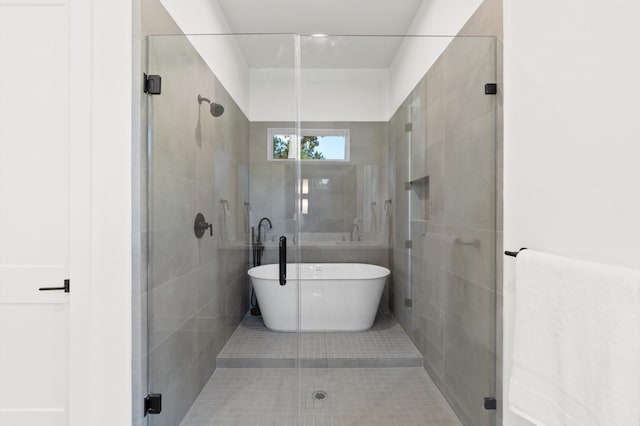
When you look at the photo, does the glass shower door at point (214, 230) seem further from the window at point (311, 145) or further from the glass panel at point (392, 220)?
the glass panel at point (392, 220)

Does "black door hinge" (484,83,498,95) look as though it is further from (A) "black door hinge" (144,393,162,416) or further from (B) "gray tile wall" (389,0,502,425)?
(A) "black door hinge" (144,393,162,416)

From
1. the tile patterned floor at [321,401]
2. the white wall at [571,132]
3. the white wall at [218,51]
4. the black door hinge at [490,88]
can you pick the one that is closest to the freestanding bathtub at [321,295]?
the tile patterned floor at [321,401]

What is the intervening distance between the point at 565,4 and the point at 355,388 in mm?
1972

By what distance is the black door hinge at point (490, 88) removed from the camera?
1500mm

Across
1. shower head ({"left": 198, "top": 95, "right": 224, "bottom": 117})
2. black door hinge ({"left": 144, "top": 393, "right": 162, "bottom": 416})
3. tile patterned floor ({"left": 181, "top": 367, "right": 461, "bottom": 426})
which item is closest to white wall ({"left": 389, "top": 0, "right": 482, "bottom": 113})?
shower head ({"left": 198, "top": 95, "right": 224, "bottom": 117})

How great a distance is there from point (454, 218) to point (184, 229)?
1.45 metres

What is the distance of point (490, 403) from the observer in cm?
154

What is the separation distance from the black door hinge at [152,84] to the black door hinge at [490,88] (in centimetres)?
160

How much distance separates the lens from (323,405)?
69.6 inches

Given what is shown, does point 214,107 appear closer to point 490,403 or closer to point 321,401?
point 321,401

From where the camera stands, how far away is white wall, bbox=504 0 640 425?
90cm
